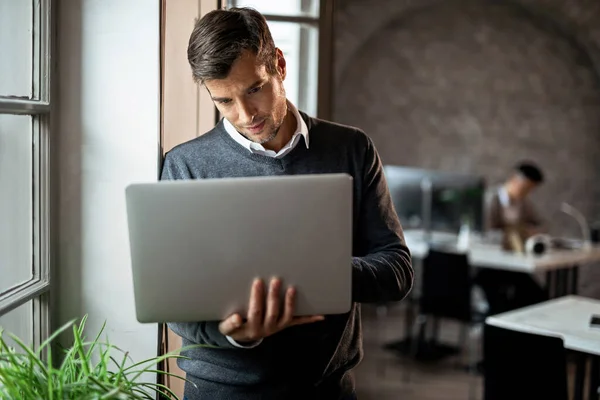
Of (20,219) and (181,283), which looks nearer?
(181,283)

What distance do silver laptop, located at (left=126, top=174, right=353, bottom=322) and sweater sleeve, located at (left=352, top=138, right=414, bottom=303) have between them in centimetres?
17

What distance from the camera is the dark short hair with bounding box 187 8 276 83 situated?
1.46 meters

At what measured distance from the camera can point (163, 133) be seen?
1.71 metres

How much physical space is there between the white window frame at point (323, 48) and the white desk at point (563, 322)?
99 centimetres

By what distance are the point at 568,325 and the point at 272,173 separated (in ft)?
5.23

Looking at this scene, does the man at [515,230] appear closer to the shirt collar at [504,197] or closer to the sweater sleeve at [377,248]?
the shirt collar at [504,197]

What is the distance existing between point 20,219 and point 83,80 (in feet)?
1.14

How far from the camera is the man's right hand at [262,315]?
1.28 meters

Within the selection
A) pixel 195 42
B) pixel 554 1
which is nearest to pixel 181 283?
pixel 195 42

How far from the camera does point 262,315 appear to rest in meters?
1.31

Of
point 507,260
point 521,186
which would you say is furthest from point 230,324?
point 521,186

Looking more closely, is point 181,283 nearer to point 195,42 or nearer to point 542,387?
point 195,42

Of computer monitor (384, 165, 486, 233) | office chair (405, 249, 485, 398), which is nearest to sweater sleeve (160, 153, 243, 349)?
office chair (405, 249, 485, 398)

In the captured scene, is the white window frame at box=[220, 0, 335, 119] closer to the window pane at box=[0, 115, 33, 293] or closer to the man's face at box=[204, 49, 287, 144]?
the man's face at box=[204, 49, 287, 144]
